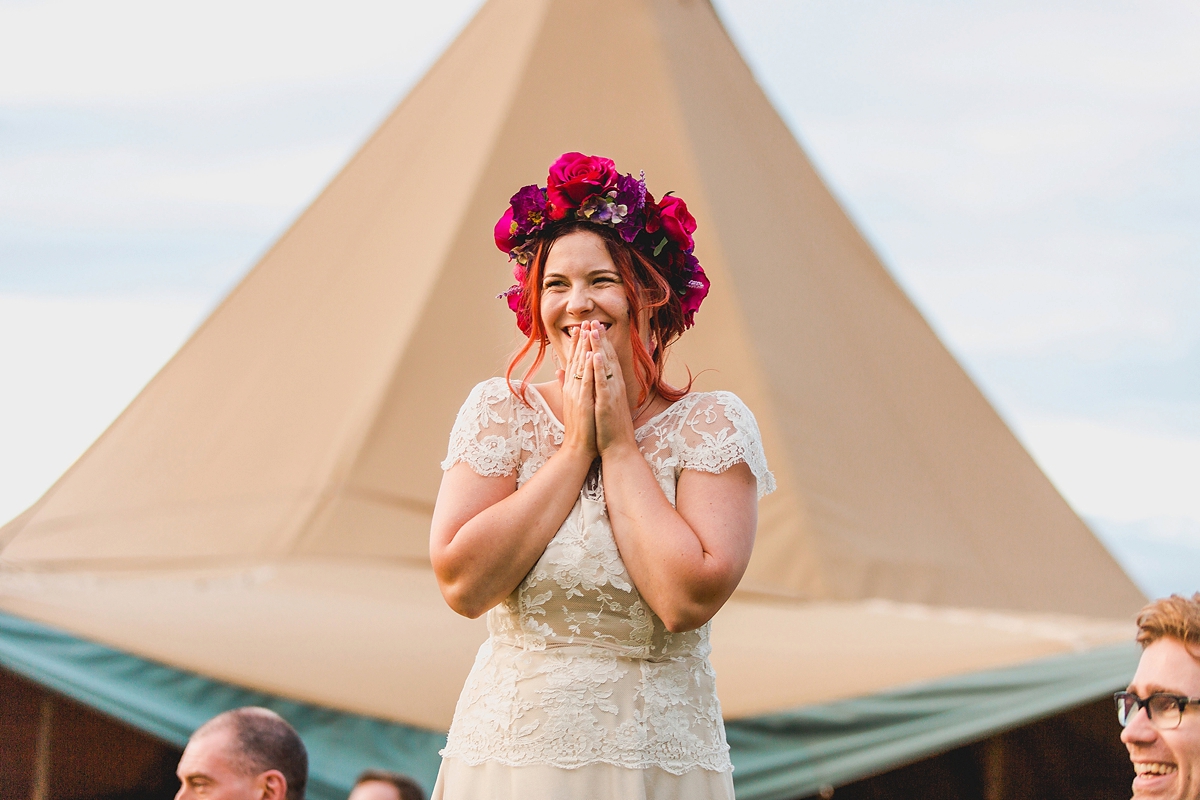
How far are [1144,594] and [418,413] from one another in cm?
358

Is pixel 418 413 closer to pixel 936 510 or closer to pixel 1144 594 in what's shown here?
pixel 936 510

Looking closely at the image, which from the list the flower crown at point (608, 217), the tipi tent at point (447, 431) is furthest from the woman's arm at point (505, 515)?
the tipi tent at point (447, 431)

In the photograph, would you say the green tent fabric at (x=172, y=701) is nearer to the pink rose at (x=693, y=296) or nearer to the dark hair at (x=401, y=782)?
the dark hair at (x=401, y=782)

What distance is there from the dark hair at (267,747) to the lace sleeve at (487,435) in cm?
118

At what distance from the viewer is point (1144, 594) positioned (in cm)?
609

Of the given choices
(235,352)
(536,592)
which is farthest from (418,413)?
(536,592)

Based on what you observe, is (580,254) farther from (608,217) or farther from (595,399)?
(595,399)

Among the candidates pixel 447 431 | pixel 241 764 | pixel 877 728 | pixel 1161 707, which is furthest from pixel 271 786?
pixel 447 431

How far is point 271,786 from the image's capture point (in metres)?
2.96

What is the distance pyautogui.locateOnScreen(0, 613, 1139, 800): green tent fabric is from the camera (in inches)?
169

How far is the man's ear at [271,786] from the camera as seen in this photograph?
2949mm

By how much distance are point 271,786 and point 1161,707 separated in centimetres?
195

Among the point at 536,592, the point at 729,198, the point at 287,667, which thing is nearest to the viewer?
the point at 536,592

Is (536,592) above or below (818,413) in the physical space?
below
